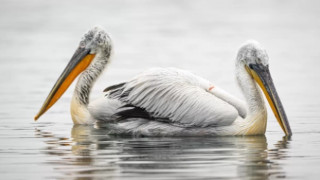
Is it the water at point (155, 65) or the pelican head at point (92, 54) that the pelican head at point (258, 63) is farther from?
the pelican head at point (92, 54)

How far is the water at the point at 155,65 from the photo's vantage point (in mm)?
7367

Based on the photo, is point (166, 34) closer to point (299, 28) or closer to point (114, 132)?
point (299, 28)

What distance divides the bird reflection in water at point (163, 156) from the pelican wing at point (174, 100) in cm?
23

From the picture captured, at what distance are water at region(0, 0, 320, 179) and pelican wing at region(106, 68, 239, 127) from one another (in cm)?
27

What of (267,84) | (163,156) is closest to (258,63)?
(267,84)

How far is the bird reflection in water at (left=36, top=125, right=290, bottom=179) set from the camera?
22.9 feet

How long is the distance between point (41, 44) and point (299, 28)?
25.7 feet

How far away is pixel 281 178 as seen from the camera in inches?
267

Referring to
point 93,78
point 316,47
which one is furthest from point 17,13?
point 93,78

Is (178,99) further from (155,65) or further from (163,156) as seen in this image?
(155,65)

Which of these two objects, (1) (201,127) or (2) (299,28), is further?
(2) (299,28)

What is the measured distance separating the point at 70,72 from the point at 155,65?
258 inches

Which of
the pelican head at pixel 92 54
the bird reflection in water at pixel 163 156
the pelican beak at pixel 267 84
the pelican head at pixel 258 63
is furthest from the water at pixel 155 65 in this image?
the pelican head at pixel 92 54

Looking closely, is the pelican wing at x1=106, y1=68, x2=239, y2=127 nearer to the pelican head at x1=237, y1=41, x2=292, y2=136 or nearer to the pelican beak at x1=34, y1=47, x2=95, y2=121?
the pelican head at x1=237, y1=41, x2=292, y2=136
